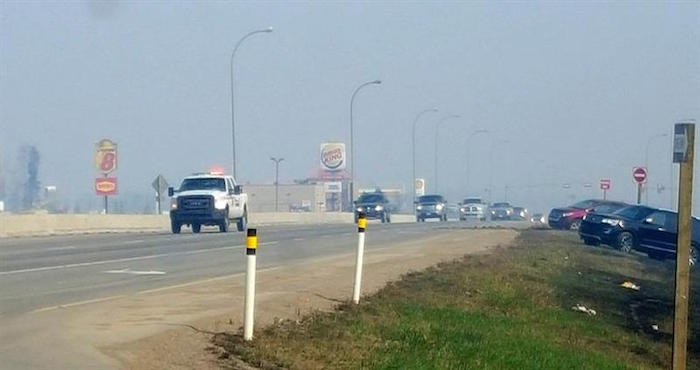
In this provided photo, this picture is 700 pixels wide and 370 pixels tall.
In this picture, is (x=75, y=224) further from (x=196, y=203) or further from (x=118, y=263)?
(x=118, y=263)

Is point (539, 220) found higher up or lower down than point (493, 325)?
lower down

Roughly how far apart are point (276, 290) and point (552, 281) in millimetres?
9788

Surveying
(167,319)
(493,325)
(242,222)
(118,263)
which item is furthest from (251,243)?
(242,222)

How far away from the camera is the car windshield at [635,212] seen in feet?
135

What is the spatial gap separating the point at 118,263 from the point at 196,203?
1926 centimetres

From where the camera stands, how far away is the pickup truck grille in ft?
153

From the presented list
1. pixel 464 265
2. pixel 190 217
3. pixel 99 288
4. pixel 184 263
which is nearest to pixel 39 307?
pixel 99 288

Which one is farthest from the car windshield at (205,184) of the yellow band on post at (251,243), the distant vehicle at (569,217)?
the yellow band on post at (251,243)

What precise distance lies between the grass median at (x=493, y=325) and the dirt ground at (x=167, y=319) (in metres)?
0.51

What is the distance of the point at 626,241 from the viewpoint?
41656mm

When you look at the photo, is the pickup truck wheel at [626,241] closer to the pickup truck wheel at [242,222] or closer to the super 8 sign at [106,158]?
the pickup truck wheel at [242,222]

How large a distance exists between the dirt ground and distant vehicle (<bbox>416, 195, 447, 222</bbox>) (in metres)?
63.2

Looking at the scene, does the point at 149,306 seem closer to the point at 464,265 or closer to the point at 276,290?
the point at 276,290

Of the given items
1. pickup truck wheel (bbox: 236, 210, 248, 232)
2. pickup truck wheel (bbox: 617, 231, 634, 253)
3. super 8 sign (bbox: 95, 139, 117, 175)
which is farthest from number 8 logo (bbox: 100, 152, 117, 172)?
pickup truck wheel (bbox: 617, 231, 634, 253)
